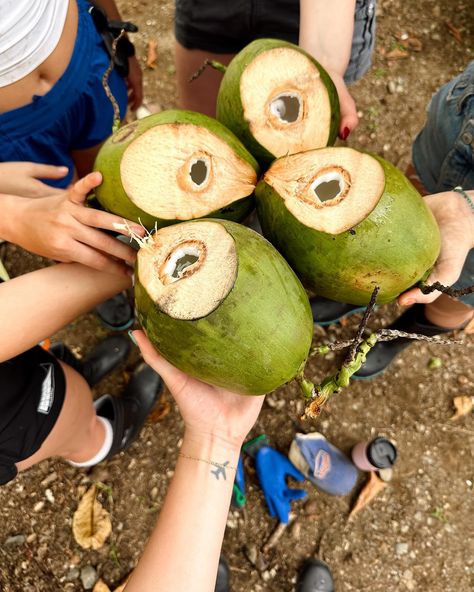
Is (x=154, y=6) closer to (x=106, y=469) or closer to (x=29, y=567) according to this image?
(x=106, y=469)

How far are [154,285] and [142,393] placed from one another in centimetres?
153

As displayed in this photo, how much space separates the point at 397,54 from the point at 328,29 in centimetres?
223

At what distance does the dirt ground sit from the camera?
7.62 feet

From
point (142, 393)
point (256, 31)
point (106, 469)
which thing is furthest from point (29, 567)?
point (256, 31)

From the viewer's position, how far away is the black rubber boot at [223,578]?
7.11 feet

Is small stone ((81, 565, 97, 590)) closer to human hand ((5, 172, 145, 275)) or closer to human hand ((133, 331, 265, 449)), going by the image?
human hand ((133, 331, 265, 449))

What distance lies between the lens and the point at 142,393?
8.34ft

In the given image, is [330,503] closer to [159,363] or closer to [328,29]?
[159,363]

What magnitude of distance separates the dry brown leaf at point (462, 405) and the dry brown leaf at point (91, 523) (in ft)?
6.18

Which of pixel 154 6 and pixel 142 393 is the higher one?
pixel 154 6

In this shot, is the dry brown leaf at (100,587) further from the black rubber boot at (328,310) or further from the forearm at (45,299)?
the black rubber boot at (328,310)

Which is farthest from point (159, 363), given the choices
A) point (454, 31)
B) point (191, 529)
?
point (454, 31)

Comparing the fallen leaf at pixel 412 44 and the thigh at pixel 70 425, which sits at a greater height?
the fallen leaf at pixel 412 44

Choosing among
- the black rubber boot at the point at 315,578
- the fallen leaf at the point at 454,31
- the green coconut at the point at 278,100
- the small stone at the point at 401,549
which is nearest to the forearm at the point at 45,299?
the green coconut at the point at 278,100
